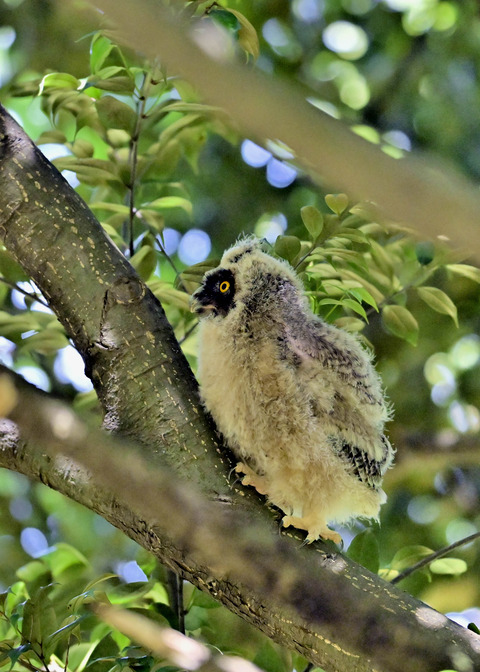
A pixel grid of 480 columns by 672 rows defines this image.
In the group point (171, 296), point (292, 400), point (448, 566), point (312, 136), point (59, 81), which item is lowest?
point (448, 566)

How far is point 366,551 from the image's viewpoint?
2.14 metres

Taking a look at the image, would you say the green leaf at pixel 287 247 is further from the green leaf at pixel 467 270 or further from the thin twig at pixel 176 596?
the thin twig at pixel 176 596

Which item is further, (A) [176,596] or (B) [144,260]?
(B) [144,260]

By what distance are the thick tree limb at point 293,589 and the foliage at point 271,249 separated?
326mm

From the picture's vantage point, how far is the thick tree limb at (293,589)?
1428 millimetres

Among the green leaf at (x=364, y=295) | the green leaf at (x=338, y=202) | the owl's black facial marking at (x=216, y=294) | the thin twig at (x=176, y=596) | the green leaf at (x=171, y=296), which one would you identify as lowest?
the thin twig at (x=176, y=596)

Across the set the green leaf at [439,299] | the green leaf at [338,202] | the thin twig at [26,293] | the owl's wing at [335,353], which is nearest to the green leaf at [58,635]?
the owl's wing at [335,353]

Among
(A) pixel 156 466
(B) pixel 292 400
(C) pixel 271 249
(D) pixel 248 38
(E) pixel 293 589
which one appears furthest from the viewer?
(C) pixel 271 249

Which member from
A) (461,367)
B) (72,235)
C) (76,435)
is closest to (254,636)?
(72,235)

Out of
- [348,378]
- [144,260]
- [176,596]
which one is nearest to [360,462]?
[348,378]

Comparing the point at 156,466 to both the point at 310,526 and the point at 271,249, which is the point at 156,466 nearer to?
the point at 310,526

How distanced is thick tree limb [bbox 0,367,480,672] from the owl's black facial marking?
1.97ft

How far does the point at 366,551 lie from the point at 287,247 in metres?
0.87

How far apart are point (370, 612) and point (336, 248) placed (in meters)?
0.98
